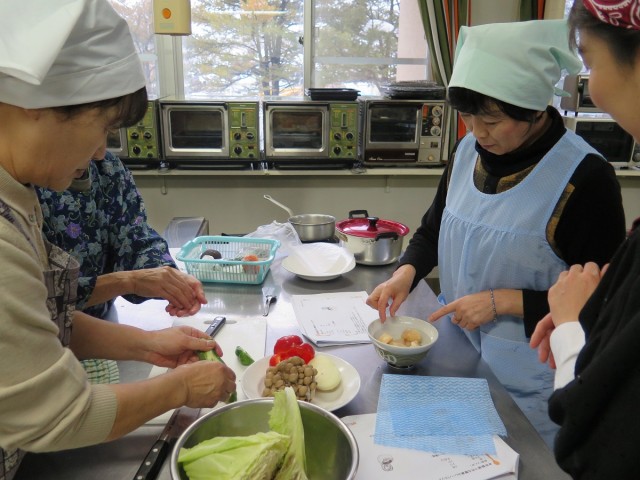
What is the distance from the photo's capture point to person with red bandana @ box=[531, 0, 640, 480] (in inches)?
26.0

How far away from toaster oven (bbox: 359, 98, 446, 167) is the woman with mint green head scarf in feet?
6.17

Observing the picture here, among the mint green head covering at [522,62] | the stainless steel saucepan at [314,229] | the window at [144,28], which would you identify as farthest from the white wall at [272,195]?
the mint green head covering at [522,62]

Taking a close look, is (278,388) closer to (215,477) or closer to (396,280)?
(215,477)

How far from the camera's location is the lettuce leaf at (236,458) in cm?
81

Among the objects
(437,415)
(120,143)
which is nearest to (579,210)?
(437,415)

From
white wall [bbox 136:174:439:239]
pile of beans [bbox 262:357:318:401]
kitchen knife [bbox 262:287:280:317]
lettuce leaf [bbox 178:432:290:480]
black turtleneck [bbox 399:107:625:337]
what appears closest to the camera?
lettuce leaf [bbox 178:432:290:480]

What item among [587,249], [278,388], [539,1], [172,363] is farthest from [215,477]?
[539,1]

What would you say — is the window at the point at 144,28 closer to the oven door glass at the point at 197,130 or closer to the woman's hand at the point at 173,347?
the oven door glass at the point at 197,130

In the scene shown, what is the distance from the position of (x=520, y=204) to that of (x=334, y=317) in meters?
0.62

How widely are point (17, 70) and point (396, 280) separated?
3.57 ft

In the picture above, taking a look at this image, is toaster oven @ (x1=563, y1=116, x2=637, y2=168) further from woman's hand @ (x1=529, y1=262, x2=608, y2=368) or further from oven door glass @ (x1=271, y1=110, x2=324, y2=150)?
woman's hand @ (x1=529, y1=262, x2=608, y2=368)

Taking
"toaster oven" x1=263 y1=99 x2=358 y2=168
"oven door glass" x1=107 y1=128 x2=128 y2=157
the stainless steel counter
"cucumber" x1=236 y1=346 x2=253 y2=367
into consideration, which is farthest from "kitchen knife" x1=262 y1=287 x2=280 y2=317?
"oven door glass" x1=107 y1=128 x2=128 y2=157

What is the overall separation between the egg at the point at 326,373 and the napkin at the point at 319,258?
624 millimetres

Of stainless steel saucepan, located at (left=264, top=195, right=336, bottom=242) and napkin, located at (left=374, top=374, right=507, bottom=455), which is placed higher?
stainless steel saucepan, located at (left=264, top=195, right=336, bottom=242)
